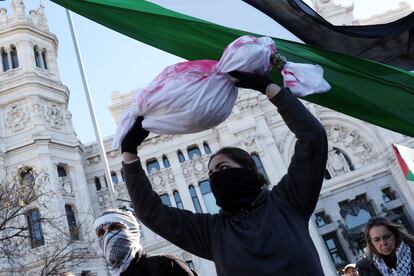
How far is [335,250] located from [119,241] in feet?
75.5

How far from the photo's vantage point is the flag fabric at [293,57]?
9.91ft

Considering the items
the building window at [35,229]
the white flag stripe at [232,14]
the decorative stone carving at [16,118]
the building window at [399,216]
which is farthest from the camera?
the building window at [399,216]

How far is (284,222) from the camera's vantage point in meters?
1.95

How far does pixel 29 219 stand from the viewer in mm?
20109

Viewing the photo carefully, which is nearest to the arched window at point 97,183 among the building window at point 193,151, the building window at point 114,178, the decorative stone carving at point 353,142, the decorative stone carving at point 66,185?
the building window at point 114,178

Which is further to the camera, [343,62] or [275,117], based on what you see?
[275,117]

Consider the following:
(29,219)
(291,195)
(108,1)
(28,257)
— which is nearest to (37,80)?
(29,219)

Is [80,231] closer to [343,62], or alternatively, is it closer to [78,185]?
[78,185]

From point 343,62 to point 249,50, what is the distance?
4.82 ft

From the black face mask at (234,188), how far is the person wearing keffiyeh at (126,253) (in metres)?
0.93

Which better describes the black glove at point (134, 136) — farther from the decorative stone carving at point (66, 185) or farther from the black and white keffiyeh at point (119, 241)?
the decorative stone carving at point (66, 185)

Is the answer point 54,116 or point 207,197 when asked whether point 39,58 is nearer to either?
point 54,116

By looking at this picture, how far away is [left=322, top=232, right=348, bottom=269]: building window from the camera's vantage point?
75.8 ft

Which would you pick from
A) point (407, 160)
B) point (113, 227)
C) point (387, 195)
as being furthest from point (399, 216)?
point (113, 227)
